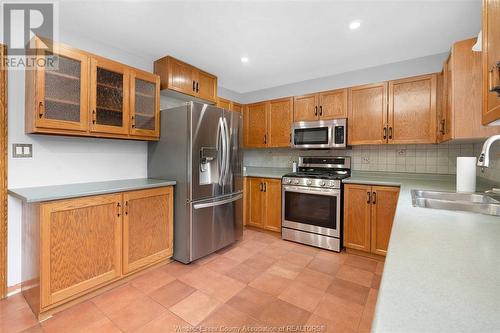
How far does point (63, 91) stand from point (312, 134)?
2837mm

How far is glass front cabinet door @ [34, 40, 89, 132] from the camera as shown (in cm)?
184

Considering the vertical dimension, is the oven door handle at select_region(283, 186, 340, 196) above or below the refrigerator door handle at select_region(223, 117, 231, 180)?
below

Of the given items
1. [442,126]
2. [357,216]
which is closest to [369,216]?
[357,216]

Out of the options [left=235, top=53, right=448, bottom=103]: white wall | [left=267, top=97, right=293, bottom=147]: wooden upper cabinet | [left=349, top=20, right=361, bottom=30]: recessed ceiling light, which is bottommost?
[left=267, top=97, right=293, bottom=147]: wooden upper cabinet

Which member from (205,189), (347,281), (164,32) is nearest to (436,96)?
(347,281)

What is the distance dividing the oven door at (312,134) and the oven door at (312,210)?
2.19 ft

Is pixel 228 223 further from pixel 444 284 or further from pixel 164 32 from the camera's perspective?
pixel 444 284

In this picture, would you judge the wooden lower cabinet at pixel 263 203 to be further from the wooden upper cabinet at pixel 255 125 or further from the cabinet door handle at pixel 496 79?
the cabinet door handle at pixel 496 79

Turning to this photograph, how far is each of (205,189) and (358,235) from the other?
1898mm

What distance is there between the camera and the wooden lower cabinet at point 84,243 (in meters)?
1.66

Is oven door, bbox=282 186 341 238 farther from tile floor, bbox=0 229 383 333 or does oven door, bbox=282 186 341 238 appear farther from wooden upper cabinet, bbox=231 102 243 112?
wooden upper cabinet, bbox=231 102 243 112

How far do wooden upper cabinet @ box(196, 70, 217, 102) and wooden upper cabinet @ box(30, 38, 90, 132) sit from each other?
1.29 metres

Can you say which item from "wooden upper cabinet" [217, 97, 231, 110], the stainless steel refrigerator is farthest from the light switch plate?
"wooden upper cabinet" [217, 97, 231, 110]

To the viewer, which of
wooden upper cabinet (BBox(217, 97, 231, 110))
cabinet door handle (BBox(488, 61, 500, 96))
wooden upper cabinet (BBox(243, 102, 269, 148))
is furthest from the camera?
wooden upper cabinet (BBox(243, 102, 269, 148))
